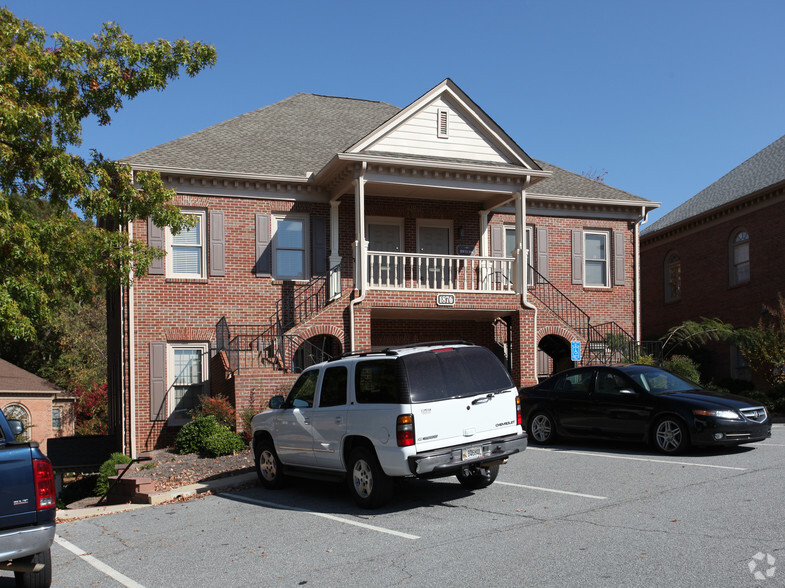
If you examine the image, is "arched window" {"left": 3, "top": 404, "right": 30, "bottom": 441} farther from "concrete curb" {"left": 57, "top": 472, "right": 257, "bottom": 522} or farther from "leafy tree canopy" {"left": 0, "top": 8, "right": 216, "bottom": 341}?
"concrete curb" {"left": 57, "top": 472, "right": 257, "bottom": 522}

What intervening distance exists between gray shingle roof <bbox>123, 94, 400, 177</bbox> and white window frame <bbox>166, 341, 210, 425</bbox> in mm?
4449

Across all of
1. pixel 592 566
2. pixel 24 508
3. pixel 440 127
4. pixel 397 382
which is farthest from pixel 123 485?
pixel 440 127

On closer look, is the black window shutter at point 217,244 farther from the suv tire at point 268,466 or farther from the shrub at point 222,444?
the suv tire at point 268,466

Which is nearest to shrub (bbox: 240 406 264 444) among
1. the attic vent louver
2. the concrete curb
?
the concrete curb

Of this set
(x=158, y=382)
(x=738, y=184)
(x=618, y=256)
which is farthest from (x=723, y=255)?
(x=158, y=382)

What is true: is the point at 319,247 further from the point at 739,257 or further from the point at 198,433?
the point at 739,257

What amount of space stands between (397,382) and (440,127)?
12.2 metres

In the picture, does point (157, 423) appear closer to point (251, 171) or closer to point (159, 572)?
point (251, 171)

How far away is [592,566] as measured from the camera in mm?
6230

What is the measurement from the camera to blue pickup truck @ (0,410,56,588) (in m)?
6.11

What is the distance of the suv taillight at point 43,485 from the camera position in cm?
629

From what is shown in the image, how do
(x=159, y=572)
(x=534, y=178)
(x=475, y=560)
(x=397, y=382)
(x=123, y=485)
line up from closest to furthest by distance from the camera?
1. (x=475, y=560)
2. (x=159, y=572)
3. (x=397, y=382)
4. (x=123, y=485)
5. (x=534, y=178)

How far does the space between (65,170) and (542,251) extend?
44.8 ft

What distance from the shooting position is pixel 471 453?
922 cm
